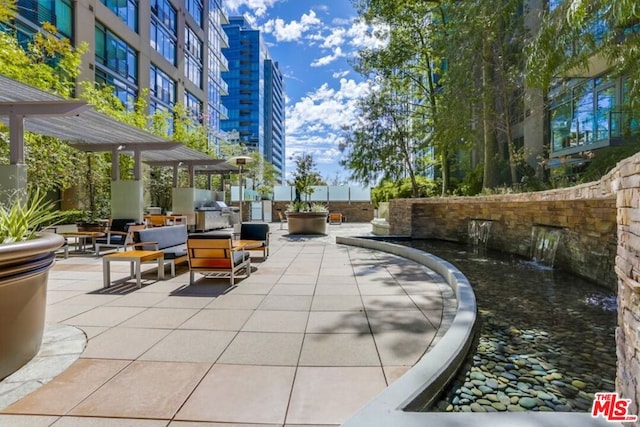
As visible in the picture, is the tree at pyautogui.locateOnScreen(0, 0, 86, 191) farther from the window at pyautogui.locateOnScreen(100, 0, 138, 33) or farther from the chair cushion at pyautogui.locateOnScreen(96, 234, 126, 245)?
the window at pyautogui.locateOnScreen(100, 0, 138, 33)

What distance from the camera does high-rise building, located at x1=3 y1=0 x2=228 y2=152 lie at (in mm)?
15442

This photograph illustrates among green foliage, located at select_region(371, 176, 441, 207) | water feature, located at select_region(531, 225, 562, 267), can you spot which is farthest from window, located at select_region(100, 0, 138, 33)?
water feature, located at select_region(531, 225, 562, 267)

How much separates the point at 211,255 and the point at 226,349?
2.57 metres

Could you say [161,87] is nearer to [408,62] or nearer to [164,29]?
[164,29]

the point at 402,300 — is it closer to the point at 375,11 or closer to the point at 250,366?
the point at 250,366

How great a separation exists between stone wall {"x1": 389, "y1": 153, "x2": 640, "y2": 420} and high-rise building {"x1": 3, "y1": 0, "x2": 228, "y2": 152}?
51.2 ft

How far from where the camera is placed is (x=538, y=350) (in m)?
3.41

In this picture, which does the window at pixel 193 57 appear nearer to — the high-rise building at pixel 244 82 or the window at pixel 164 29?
the window at pixel 164 29

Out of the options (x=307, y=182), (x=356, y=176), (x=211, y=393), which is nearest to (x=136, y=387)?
(x=211, y=393)

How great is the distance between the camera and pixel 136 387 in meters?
2.54

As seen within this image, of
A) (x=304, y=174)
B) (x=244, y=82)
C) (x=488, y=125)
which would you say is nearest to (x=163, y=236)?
(x=304, y=174)

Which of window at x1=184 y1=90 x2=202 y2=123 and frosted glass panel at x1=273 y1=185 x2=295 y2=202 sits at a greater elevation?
window at x1=184 y1=90 x2=202 y2=123

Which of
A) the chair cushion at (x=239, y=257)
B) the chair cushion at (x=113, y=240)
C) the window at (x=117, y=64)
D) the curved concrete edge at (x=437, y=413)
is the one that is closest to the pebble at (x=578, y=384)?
the curved concrete edge at (x=437, y=413)

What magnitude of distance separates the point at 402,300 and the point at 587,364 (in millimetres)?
2041
